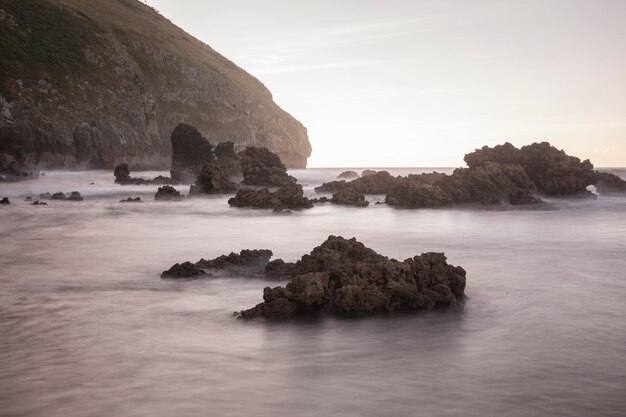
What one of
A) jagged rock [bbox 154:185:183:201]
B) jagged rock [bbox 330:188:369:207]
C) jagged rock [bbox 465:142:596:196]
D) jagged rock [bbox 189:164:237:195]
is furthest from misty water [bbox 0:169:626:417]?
jagged rock [bbox 189:164:237:195]

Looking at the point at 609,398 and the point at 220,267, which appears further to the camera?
the point at 220,267

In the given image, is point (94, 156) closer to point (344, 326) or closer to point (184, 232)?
point (184, 232)

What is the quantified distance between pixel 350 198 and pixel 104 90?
70386mm

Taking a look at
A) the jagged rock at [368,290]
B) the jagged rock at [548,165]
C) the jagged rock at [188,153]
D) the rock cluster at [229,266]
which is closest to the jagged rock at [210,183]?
the jagged rock at [188,153]

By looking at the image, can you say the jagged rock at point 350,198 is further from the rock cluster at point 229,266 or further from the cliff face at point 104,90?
the cliff face at point 104,90

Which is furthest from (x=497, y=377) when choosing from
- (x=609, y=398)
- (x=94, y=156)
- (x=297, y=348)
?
(x=94, y=156)

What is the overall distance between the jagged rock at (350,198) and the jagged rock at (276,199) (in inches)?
121

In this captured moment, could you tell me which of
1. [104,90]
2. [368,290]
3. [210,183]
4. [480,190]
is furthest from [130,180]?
[368,290]

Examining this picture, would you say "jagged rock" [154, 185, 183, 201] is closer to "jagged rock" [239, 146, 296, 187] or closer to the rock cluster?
"jagged rock" [239, 146, 296, 187]

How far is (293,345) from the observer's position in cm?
958

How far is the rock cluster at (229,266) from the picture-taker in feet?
50.3

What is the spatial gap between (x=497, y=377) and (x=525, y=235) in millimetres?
18735

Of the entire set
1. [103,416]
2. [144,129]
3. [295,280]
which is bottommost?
[103,416]

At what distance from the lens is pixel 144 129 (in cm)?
10275
